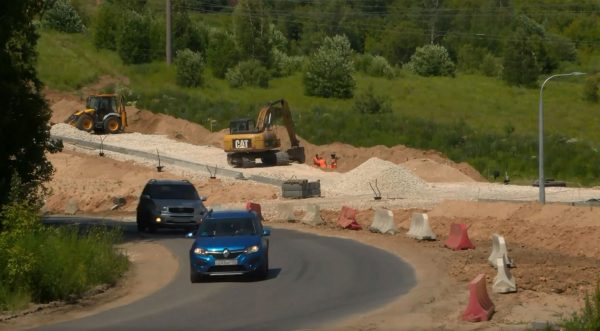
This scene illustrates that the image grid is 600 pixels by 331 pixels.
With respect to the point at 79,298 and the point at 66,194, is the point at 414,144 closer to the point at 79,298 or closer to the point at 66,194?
the point at 66,194

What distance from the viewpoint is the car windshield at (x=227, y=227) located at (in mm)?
25344

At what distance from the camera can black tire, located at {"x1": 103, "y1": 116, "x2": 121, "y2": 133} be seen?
72.9m

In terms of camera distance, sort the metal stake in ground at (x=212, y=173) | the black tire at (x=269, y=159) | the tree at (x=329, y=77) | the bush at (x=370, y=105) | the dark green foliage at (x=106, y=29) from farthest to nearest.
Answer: the dark green foliage at (x=106, y=29) → the tree at (x=329, y=77) → the bush at (x=370, y=105) → the black tire at (x=269, y=159) → the metal stake in ground at (x=212, y=173)

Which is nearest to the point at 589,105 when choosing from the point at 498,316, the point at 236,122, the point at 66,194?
the point at 236,122

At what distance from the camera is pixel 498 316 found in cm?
1933

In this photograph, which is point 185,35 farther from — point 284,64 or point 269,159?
point 269,159

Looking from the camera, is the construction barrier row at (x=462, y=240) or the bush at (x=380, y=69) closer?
the construction barrier row at (x=462, y=240)

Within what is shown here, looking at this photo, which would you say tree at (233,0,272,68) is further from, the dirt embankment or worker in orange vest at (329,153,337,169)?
worker in orange vest at (329,153,337,169)

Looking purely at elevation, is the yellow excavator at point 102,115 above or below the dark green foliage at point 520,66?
below

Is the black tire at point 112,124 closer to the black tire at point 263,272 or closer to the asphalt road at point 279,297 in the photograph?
the asphalt road at point 279,297

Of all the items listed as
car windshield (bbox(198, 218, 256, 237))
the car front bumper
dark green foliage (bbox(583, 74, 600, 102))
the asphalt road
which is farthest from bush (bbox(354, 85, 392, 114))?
the car front bumper

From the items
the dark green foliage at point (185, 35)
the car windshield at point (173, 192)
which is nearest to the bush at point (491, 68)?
the dark green foliage at point (185, 35)

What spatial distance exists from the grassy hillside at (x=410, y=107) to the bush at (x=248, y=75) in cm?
133

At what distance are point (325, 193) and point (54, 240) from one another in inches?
1354
